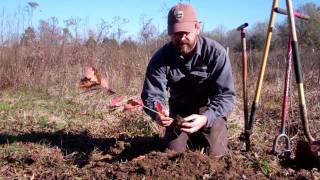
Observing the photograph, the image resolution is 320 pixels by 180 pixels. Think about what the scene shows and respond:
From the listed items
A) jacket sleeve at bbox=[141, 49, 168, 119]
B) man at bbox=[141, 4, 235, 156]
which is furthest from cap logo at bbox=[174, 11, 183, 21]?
jacket sleeve at bbox=[141, 49, 168, 119]

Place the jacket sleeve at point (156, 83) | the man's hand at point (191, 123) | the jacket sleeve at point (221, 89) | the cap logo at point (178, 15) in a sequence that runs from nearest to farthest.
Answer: the man's hand at point (191, 123) → the cap logo at point (178, 15) → the jacket sleeve at point (221, 89) → the jacket sleeve at point (156, 83)

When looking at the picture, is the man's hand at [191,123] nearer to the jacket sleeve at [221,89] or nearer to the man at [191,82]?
the man at [191,82]

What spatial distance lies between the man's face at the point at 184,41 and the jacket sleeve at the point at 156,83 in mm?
252

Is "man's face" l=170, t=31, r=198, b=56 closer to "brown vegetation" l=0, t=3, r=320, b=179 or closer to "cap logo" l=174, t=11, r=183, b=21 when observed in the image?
"cap logo" l=174, t=11, r=183, b=21

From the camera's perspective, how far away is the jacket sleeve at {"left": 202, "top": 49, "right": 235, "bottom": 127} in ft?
11.3

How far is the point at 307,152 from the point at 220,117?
2.54 feet

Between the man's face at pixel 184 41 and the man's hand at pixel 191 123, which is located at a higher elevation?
the man's face at pixel 184 41

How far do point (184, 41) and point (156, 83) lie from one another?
0.49 meters

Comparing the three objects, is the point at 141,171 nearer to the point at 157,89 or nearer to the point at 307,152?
the point at 157,89

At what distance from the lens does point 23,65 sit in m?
9.00

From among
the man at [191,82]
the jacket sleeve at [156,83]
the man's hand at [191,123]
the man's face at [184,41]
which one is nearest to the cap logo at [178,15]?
the man at [191,82]

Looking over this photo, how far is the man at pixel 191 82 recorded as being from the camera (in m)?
3.32

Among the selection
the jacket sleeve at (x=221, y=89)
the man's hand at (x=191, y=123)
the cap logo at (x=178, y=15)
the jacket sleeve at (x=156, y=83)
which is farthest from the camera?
the jacket sleeve at (x=156, y=83)

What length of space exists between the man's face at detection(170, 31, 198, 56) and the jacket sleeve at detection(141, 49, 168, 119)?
25cm
